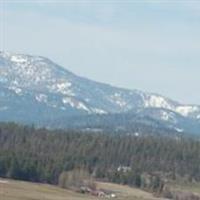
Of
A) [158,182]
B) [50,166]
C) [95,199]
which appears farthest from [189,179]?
[95,199]

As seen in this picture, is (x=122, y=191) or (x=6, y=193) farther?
(x=122, y=191)

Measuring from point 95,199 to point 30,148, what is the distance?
89963mm

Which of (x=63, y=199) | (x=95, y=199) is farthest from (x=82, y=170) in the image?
(x=63, y=199)

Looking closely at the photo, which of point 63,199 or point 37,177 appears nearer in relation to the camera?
point 63,199

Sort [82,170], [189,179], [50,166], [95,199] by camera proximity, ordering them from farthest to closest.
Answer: [189,179]
[82,170]
[50,166]
[95,199]

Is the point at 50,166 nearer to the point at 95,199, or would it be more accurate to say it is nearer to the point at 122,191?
the point at 122,191

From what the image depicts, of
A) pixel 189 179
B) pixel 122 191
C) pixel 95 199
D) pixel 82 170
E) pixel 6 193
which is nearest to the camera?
pixel 6 193

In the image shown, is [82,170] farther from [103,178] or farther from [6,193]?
[6,193]

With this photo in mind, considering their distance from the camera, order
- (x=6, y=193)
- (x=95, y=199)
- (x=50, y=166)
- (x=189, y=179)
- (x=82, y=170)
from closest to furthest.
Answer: (x=6, y=193)
(x=95, y=199)
(x=50, y=166)
(x=82, y=170)
(x=189, y=179)

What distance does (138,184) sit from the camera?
16738cm

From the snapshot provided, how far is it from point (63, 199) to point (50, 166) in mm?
57878

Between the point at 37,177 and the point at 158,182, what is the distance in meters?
29.0

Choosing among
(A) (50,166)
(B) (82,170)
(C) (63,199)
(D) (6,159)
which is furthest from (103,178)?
(C) (63,199)

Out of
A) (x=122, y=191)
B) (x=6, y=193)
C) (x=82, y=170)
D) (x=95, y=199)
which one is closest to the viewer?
(x=6, y=193)
